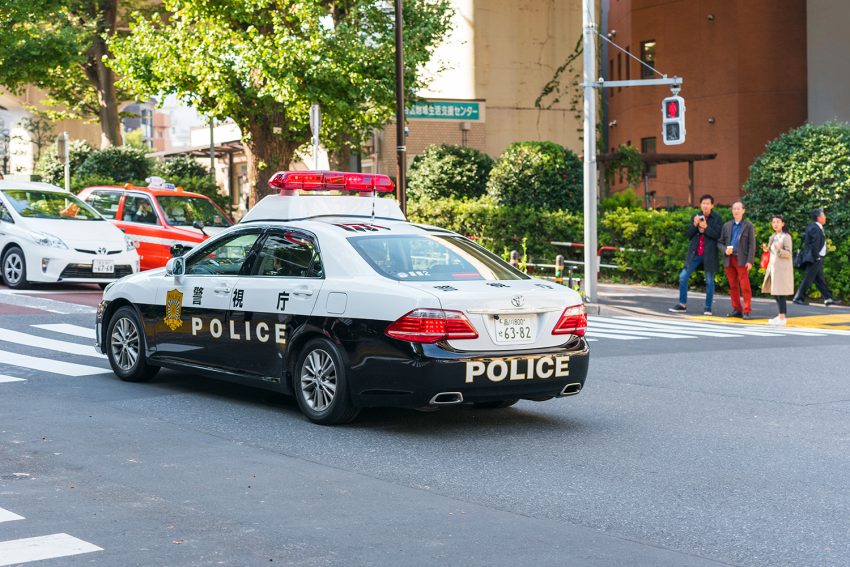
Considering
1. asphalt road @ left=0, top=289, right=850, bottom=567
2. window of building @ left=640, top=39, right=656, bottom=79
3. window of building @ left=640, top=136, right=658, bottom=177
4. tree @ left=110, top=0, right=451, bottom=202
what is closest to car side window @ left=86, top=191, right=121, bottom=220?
tree @ left=110, top=0, right=451, bottom=202

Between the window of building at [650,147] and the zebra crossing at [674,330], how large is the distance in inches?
1081

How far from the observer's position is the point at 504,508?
21.6 ft

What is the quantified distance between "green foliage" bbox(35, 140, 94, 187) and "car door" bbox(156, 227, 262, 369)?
30197 mm

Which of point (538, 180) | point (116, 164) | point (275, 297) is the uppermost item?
point (116, 164)

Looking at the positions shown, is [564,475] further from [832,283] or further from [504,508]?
[832,283]

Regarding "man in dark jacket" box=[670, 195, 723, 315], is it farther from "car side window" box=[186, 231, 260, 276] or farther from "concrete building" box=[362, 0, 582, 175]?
"concrete building" box=[362, 0, 582, 175]

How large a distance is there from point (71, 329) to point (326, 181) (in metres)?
5.70

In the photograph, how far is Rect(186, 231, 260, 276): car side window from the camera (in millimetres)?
9984

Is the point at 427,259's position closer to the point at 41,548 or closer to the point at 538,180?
the point at 41,548

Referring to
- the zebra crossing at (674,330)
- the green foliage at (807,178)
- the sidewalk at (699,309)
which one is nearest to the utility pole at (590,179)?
the sidewalk at (699,309)

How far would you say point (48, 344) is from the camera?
1361 cm

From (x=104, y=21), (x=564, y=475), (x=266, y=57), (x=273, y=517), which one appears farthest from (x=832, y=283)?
(x=104, y=21)

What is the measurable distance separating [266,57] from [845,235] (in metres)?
12.6

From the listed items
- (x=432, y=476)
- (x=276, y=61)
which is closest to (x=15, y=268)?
(x=276, y=61)
